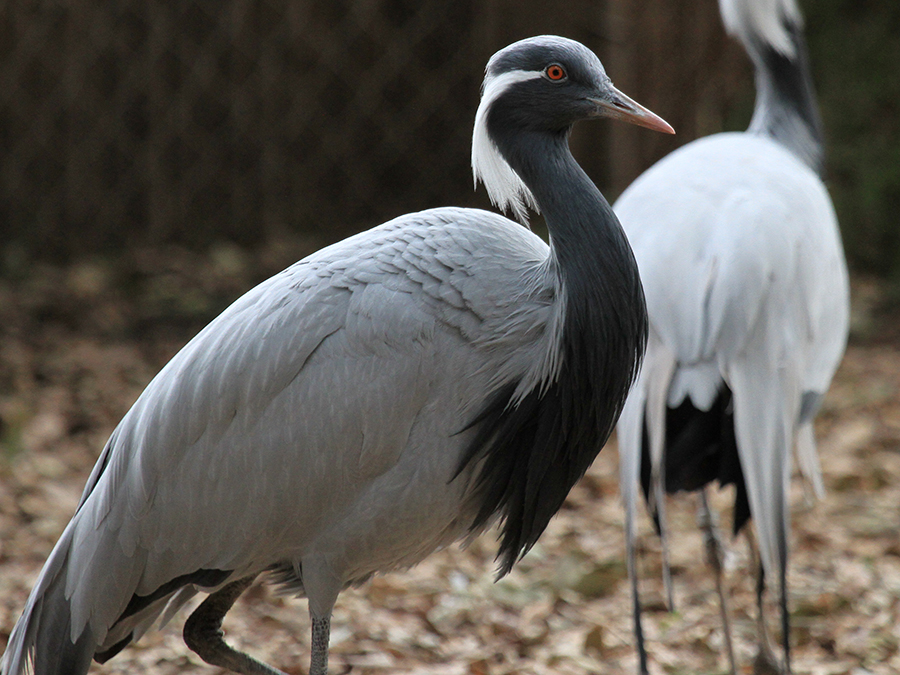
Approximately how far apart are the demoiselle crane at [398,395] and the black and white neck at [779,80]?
5.86 ft

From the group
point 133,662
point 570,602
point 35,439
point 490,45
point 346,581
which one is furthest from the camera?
point 490,45

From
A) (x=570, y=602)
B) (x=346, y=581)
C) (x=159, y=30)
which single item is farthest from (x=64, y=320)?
(x=346, y=581)

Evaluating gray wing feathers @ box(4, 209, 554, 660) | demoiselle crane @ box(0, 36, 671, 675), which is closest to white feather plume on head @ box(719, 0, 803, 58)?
demoiselle crane @ box(0, 36, 671, 675)

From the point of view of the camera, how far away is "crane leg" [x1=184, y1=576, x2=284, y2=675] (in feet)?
8.48

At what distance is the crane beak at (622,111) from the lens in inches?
90.0

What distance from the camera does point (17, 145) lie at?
6348 millimetres

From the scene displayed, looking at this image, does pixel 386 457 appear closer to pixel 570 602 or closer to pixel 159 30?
pixel 570 602

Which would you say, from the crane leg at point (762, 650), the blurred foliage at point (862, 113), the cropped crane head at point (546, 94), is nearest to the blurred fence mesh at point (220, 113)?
the blurred foliage at point (862, 113)

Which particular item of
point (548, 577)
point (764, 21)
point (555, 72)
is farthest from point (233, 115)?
point (555, 72)

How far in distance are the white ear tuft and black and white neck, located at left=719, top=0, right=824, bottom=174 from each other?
180 cm

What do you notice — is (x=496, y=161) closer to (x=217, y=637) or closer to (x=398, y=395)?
(x=398, y=395)

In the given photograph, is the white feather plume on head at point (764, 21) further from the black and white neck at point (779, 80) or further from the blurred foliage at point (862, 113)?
the blurred foliage at point (862, 113)

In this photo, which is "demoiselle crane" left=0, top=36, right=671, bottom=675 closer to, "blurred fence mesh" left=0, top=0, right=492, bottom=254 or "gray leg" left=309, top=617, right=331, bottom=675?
"gray leg" left=309, top=617, right=331, bottom=675

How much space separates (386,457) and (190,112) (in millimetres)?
→ 4709
